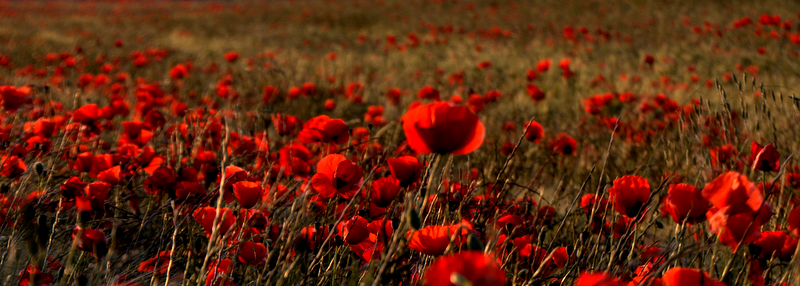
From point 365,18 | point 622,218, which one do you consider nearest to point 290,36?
point 365,18

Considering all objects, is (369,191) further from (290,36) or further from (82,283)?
(290,36)

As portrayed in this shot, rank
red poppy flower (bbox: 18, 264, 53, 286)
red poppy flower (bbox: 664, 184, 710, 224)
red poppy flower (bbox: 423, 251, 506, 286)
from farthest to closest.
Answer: red poppy flower (bbox: 664, 184, 710, 224)
red poppy flower (bbox: 18, 264, 53, 286)
red poppy flower (bbox: 423, 251, 506, 286)

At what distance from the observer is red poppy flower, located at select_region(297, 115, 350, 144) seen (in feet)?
4.34

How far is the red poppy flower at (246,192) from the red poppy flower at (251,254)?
10 cm

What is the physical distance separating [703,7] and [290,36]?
33.1ft

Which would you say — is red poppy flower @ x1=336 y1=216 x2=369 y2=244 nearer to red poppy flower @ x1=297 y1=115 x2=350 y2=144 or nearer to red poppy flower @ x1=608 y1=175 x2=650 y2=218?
red poppy flower @ x1=297 y1=115 x2=350 y2=144

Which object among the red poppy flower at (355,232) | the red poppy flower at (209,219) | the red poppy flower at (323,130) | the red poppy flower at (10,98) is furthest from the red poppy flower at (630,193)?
the red poppy flower at (10,98)

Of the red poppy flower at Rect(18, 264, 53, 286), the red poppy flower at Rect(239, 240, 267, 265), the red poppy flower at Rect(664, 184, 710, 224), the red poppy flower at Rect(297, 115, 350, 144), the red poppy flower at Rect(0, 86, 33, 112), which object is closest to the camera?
the red poppy flower at Rect(18, 264, 53, 286)

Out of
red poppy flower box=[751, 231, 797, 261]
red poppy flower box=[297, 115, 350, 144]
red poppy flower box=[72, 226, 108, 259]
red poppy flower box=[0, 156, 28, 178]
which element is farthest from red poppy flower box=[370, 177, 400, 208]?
red poppy flower box=[0, 156, 28, 178]

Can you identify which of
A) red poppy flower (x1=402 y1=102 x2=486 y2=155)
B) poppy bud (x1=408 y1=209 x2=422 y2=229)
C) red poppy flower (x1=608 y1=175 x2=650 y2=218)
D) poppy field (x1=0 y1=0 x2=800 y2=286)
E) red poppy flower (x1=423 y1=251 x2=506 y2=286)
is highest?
red poppy flower (x1=402 y1=102 x2=486 y2=155)

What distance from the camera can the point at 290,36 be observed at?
11297 mm

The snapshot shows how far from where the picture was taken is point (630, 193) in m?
1.03

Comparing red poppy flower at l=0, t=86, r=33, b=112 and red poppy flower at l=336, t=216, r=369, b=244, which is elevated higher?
red poppy flower at l=0, t=86, r=33, b=112

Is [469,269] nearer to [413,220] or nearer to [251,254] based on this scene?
[413,220]
